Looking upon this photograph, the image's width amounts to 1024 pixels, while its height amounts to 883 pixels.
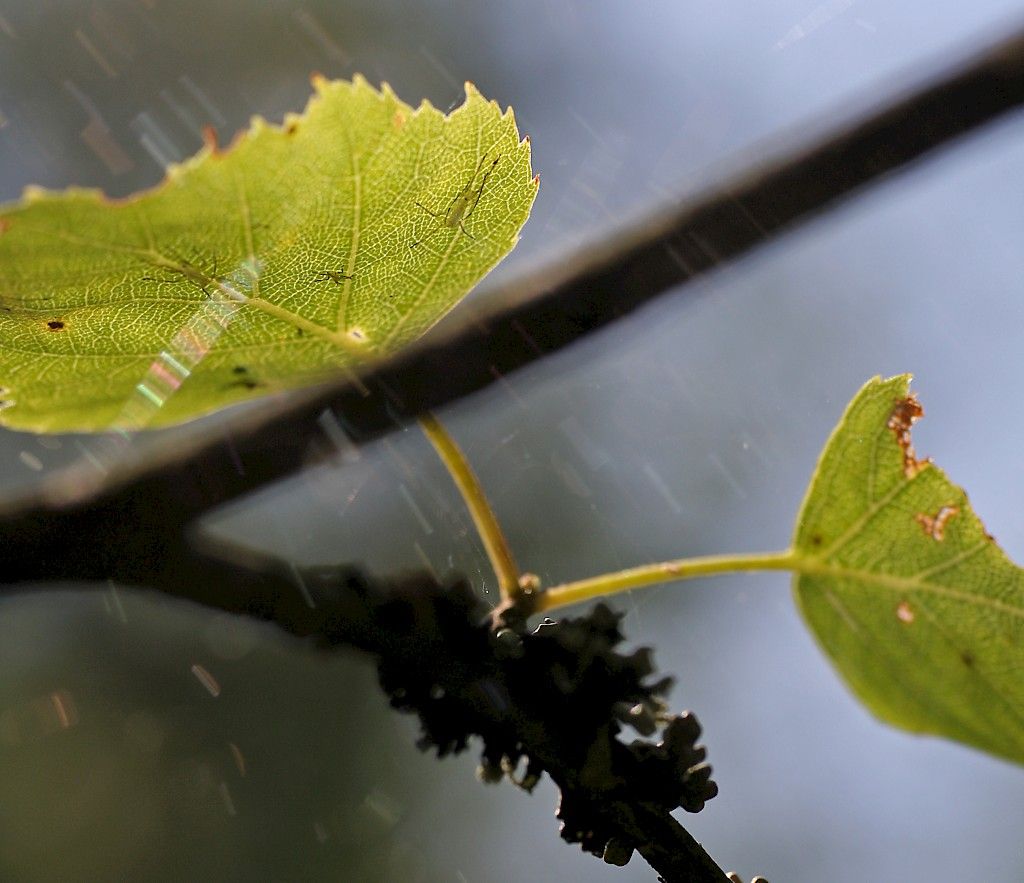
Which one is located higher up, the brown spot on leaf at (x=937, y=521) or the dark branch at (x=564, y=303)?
the dark branch at (x=564, y=303)

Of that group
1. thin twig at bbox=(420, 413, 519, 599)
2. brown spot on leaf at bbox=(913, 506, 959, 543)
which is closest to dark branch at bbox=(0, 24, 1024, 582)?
thin twig at bbox=(420, 413, 519, 599)

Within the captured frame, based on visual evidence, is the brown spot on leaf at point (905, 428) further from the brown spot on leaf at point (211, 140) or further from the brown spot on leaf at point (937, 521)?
the brown spot on leaf at point (211, 140)

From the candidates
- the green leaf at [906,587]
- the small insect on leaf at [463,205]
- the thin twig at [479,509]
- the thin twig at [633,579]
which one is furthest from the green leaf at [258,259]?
the green leaf at [906,587]

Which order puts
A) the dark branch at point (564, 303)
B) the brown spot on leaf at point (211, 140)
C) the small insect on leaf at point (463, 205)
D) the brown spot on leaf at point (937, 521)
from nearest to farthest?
the brown spot on leaf at point (211, 140) < the small insect on leaf at point (463, 205) < the brown spot on leaf at point (937, 521) < the dark branch at point (564, 303)

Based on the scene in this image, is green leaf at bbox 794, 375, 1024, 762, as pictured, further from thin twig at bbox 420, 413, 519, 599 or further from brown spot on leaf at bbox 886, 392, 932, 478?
thin twig at bbox 420, 413, 519, 599

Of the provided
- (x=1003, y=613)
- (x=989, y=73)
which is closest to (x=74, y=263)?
(x=1003, y=613)

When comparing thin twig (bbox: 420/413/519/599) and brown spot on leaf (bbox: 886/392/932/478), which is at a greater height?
thin twig (bbox: 420/413/519/599)

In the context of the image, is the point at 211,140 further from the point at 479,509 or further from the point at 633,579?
the point at 633,579
